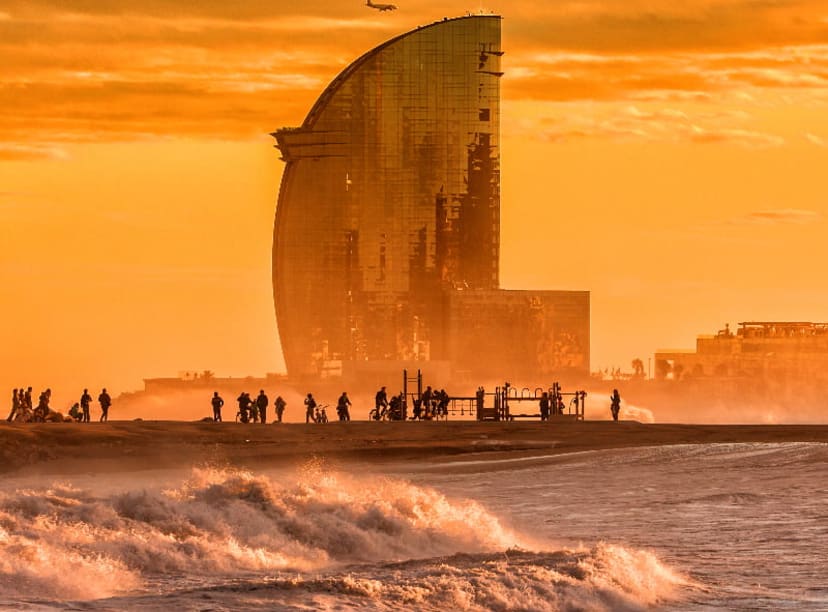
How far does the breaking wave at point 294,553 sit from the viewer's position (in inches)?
1158

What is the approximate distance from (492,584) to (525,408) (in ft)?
548

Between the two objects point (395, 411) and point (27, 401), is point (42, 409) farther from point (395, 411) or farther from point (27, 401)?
point (395, 411)

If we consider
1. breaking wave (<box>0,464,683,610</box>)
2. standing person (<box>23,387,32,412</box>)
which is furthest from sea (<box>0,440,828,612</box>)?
standing person (<box>23,387,32,412</box>)

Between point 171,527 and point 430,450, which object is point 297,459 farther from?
point 171,527

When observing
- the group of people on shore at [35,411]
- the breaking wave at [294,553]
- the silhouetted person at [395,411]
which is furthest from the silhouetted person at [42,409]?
the breaking wave at [294,553]

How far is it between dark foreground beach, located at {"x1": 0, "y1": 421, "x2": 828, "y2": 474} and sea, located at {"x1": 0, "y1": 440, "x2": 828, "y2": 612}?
17.1 m

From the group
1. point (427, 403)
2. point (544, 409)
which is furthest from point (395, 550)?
point (544, 409)

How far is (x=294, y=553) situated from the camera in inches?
1380

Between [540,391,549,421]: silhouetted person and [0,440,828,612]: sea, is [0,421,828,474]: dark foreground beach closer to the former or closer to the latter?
[540,391,549,421]: silhouetted person

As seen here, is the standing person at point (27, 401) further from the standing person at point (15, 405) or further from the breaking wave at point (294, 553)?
the breaking wave at point (294, 553)

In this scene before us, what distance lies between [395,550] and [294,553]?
7.67ft

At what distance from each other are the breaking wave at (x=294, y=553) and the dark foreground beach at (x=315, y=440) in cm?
2303

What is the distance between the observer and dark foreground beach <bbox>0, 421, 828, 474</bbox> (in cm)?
6391

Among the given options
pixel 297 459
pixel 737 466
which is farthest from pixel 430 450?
pixel 737 466
